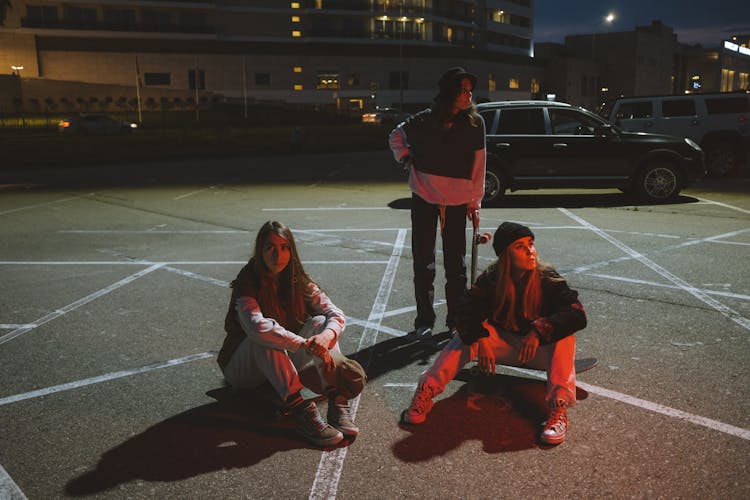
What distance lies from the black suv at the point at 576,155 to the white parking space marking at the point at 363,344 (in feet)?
11.1

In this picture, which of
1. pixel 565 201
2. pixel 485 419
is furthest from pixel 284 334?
pixel 565 201

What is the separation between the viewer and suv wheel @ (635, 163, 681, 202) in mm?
12000

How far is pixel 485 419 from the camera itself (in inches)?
147

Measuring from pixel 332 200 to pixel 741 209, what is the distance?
7.61m

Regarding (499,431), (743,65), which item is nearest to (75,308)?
(499,431)

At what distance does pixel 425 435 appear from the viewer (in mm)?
3551

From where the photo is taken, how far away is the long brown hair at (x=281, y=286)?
12.0 ft

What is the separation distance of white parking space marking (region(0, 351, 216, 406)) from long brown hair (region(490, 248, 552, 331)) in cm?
226

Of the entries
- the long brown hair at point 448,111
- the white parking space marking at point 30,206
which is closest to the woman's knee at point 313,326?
the long brown hair at point 448,111

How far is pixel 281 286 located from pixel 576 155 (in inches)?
372

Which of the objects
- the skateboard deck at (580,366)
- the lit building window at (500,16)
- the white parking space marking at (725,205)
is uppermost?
the lit building window at (500,16)

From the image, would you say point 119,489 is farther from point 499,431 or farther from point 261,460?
point 499,431

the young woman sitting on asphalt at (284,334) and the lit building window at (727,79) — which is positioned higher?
the lit building window at (727,79)

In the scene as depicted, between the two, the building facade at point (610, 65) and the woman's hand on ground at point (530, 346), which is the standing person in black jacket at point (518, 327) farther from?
the building facade at point (610, 65)
